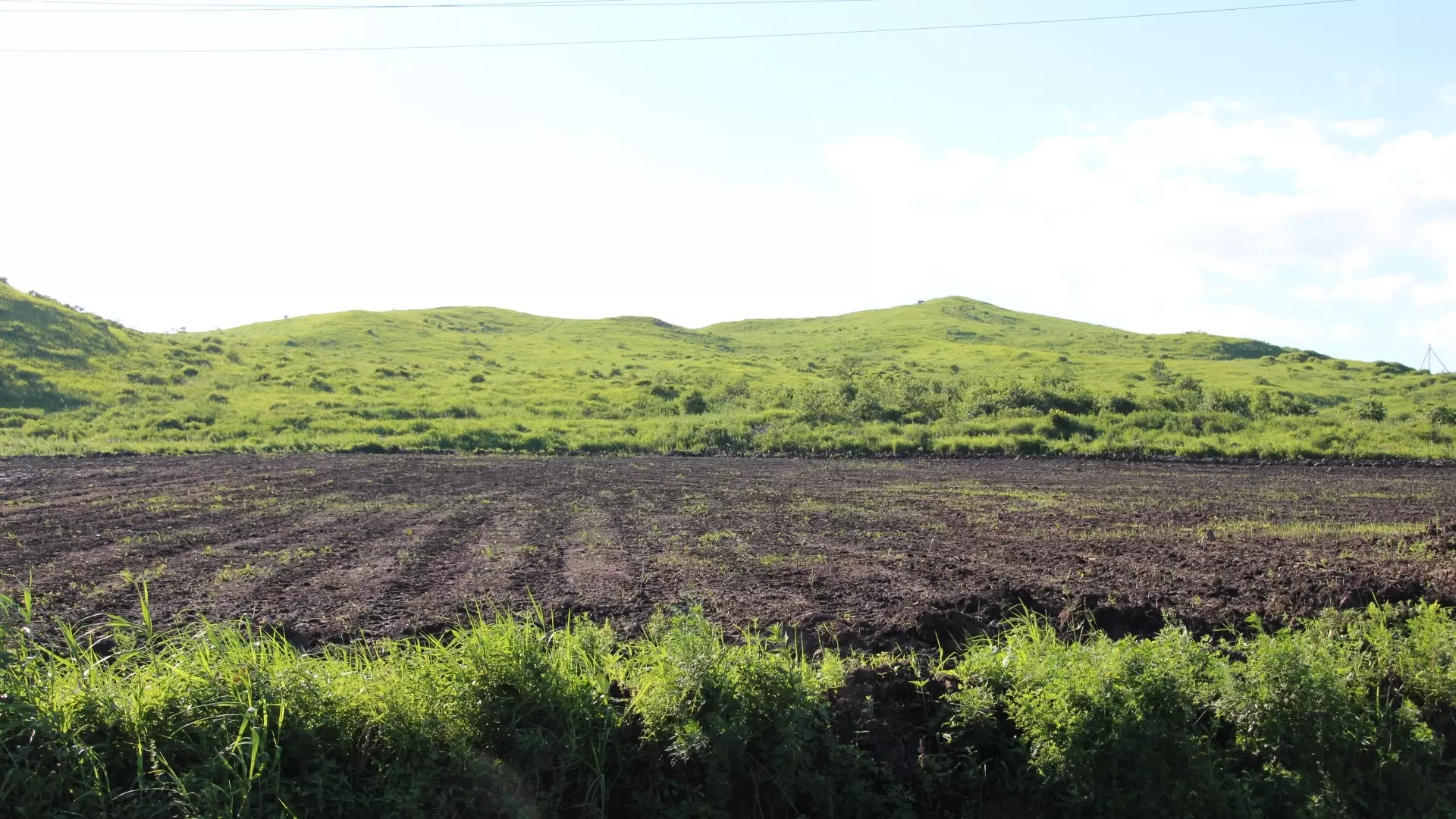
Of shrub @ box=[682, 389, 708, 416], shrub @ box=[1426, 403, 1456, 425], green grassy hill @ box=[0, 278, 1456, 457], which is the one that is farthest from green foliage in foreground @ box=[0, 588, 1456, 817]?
shrub @ box=[682, 389, 708, 416]

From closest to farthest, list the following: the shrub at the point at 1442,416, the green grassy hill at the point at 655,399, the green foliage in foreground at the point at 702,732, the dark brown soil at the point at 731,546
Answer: the green foliage in foreground at the point at 702,732 < the dark brown soil at the point at 731,546 < the green grassy hill at the point at 655,399 < the shrub at the point at 1442,416

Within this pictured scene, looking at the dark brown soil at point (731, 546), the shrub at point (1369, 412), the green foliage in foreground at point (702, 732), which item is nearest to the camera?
the green foliage in foreground at point (702, 732)

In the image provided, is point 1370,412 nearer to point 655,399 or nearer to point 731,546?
point 655,399

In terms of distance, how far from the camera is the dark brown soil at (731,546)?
8.59 metres

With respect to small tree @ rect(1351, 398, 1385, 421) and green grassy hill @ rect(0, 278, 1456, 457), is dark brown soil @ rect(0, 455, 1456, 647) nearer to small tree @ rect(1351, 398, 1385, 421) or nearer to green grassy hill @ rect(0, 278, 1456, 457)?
green grassy hill @ rect(0, 278, 1456, 457)

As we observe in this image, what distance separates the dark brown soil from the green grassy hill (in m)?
7.33

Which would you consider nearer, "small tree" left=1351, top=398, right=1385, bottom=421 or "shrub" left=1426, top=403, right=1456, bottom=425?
"shrub" left=1426, top=403, right=1456, bottom=425

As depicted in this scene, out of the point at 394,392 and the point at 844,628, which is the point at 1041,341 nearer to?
the point at 394,392

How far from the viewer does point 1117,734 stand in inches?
216

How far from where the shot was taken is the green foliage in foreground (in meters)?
4.80

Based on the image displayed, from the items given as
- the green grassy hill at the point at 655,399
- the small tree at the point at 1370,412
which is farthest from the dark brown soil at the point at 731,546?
the small tree at the point at 1370,412

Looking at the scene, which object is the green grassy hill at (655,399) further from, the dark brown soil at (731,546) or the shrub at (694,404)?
the dark brown soil at (731,546)

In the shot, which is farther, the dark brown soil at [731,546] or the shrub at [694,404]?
the shrub at [694,404]

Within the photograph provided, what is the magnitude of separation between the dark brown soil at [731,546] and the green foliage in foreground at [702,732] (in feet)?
6.06
